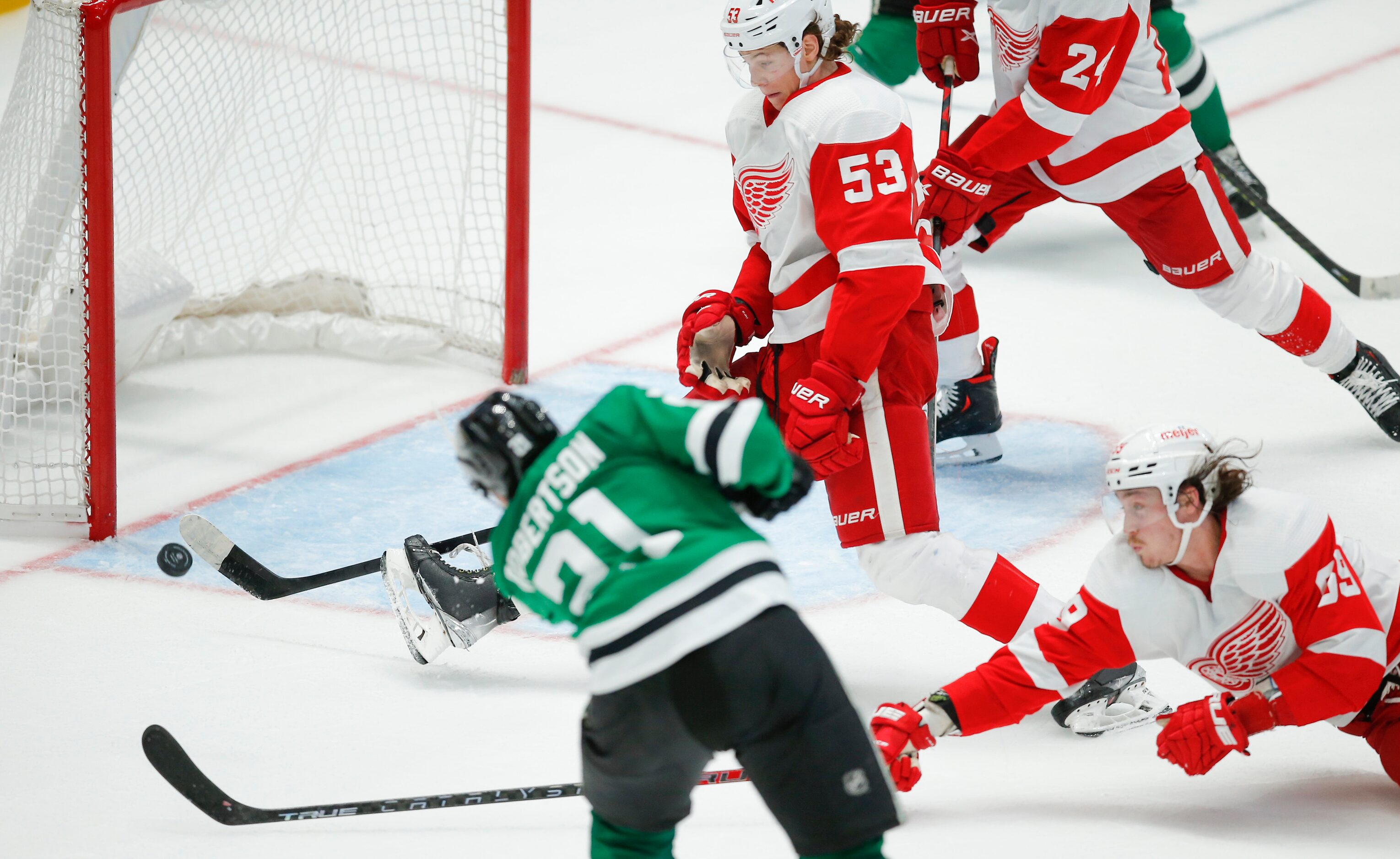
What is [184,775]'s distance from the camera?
7.88 ft

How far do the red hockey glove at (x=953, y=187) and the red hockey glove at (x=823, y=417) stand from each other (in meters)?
0.98

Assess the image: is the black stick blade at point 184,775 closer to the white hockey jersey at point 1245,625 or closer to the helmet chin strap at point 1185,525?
the white hockey jersey at point 1245,625

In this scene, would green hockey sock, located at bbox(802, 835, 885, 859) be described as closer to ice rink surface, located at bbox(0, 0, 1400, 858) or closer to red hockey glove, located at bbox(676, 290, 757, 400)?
ice rink surface, located at bbox(0, 0, 1400, 858)

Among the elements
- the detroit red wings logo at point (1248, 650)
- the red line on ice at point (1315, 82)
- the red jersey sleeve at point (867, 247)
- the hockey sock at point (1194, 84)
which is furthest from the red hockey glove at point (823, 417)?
the red line on ice at point (1315, 82)

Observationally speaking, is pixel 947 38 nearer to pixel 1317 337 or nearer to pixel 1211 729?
pixel 1317 337

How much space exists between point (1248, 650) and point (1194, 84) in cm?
316

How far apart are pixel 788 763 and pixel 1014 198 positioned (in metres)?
2.35

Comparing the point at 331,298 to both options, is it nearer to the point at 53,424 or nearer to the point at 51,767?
the point at 53,424

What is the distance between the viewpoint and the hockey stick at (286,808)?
2.28 m

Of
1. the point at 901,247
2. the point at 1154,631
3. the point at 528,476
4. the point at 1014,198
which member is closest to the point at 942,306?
the point at 901,247

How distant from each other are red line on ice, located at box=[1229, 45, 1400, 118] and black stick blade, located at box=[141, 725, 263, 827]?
5.22 meters

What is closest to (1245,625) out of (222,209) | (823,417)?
(823,417)

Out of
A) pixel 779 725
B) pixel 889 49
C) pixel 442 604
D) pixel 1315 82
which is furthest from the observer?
pixel 1315 82

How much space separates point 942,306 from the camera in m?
2.82
